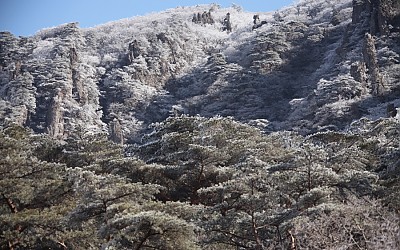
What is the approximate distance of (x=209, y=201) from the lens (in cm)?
1530

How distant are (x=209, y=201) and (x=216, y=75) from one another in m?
38.2

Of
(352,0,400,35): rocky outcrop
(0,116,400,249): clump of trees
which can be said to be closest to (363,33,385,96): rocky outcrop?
(352,0,400,35): rocky outcrop

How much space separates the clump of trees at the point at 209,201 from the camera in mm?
10039

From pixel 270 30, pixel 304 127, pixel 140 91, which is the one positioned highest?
pixel 270 30

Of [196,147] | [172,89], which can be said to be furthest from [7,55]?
[196,147]

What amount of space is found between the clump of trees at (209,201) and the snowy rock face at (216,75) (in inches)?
875

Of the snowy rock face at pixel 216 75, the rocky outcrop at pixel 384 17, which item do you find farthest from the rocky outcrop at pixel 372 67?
the rocky outcrop at pixel 384 17

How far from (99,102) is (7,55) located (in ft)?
40.4

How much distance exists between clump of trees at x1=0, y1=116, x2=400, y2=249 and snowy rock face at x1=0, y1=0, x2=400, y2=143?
22229 millimetres

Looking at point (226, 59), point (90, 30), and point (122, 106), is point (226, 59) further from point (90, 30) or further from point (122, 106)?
point (90, 30)

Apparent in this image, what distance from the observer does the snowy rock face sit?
129 feet

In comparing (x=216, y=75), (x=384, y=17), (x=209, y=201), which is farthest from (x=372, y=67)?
(x=209, y=201)

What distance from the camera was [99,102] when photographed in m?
52.6

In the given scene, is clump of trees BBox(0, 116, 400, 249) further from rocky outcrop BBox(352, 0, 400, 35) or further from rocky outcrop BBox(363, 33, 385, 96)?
rocky outcrop BBox(352, 0, 400, 35)
